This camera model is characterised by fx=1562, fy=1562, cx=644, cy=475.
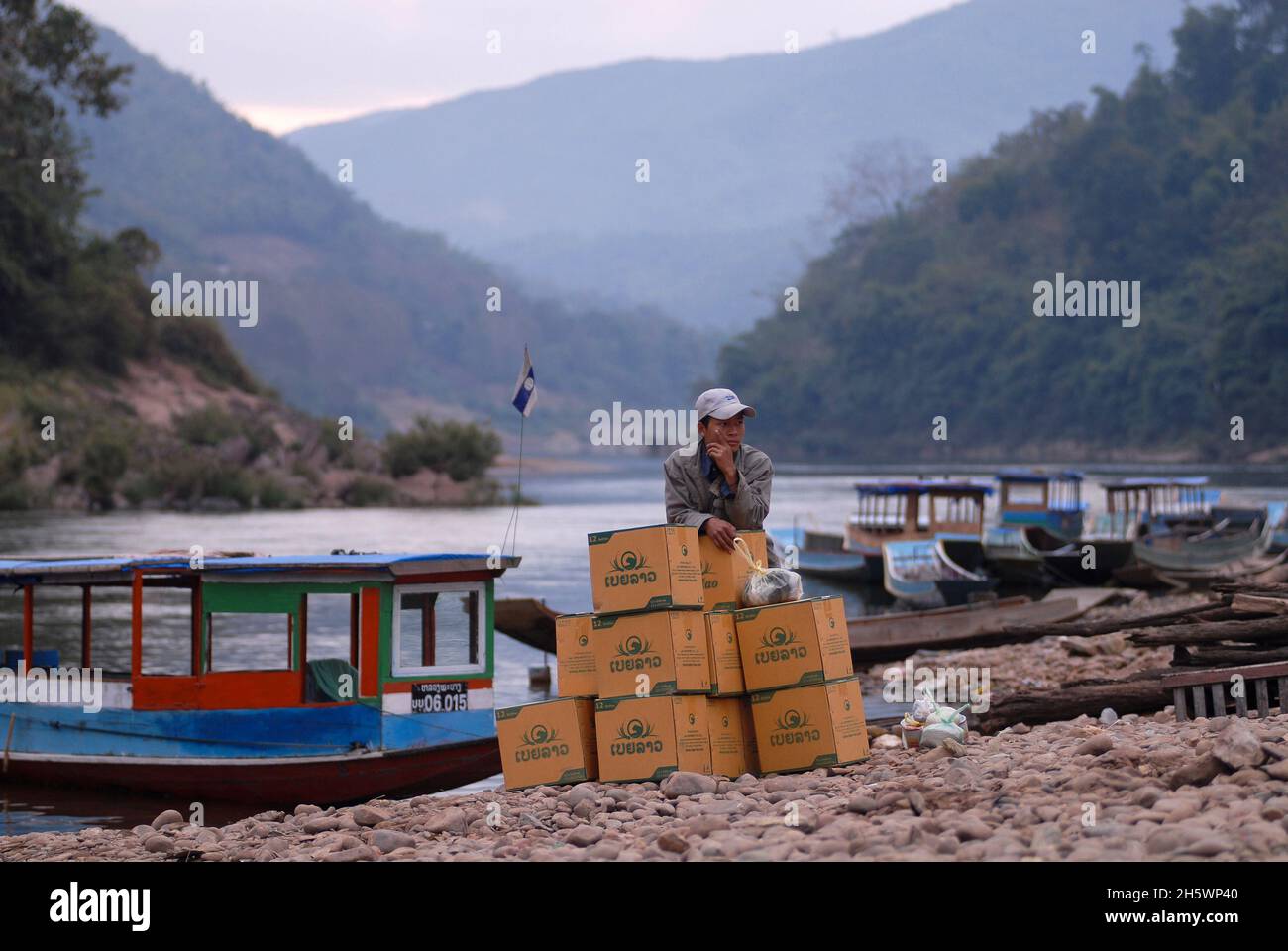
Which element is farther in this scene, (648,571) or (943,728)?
(943,728)

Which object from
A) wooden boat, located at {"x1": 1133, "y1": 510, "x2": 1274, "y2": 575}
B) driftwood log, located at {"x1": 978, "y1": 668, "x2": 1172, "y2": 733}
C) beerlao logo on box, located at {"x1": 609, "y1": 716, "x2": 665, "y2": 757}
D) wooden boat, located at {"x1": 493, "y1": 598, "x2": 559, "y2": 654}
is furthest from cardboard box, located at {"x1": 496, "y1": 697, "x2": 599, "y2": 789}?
wooden boat, located at {"x1": 1133, "y1": 510, "x2": 1274, "y2": 575}

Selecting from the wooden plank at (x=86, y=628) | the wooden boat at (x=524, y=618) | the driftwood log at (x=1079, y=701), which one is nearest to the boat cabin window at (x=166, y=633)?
the wooden plank at (x=86, y=628)

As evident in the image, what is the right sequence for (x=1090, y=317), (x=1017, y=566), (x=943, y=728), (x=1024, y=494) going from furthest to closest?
1. (x=1090, y=317)
2. (x=1024, y=494)
3. (x=1017, y=566)
4. (x=943, y=728)

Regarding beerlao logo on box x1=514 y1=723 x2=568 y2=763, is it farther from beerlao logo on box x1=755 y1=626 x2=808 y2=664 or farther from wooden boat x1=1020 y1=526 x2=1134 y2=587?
wooden boat x1=1020 y1=526 x2=1134 y2=587

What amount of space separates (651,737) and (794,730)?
850 millimetres

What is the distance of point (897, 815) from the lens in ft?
23.9

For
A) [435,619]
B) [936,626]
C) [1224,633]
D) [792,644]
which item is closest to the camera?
[792,644]

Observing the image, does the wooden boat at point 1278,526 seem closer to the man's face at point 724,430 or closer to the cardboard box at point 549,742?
the man's face at point 724,430

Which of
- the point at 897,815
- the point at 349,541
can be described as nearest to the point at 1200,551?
the point at 349,541

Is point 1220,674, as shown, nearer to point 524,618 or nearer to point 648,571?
point 648,571

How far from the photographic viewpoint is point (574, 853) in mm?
7289

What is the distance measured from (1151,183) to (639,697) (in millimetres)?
120900

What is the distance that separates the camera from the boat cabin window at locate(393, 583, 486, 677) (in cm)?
1333
